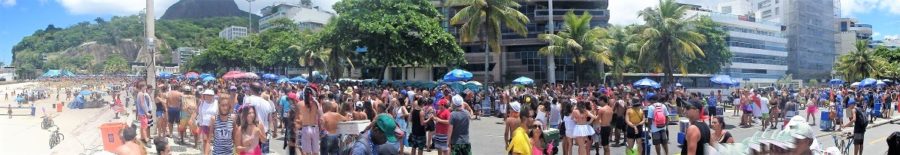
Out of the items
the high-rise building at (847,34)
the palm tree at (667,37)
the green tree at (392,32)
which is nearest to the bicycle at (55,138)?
the green tree at (392,32)

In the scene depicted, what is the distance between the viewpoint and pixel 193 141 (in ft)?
38.5

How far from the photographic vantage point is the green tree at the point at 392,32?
31828 mm

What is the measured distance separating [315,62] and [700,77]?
24583 mm

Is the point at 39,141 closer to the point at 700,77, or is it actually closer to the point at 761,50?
the point at 700,77

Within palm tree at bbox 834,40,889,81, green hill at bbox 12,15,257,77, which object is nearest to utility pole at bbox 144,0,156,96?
green hill at bbox 12,15,257,77

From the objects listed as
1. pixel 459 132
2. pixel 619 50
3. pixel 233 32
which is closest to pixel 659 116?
pixel 459 132

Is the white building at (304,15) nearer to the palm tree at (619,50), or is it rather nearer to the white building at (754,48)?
the white building at (754,48)

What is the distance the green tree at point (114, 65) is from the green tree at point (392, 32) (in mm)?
10314

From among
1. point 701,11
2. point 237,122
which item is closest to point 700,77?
point 237,122

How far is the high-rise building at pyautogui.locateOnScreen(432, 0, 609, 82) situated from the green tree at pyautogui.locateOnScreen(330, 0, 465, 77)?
11732 millimetres

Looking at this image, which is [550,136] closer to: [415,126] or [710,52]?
[415,126]

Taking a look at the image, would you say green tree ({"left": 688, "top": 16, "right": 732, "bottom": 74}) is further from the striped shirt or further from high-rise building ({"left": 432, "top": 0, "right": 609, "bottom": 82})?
the striped shirt

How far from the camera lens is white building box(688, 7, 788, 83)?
75.9m

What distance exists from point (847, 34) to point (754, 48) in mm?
36562
